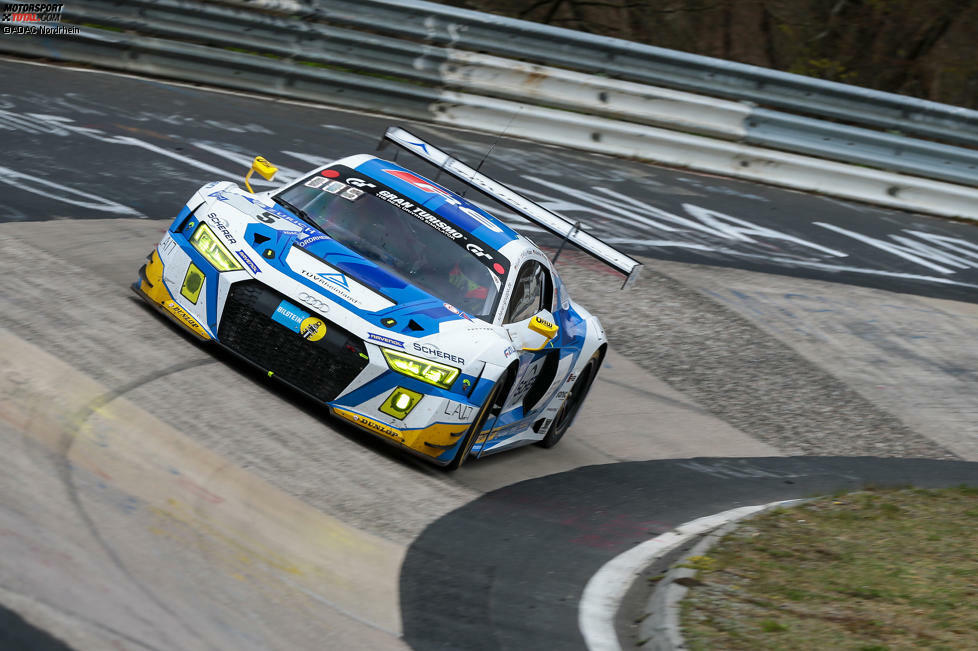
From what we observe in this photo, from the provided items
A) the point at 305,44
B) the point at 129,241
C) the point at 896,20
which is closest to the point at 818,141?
the point at 896,20

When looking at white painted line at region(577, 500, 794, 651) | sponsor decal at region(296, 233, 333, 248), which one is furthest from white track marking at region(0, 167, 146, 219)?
white painted line at region(577, 500, 794, 651)

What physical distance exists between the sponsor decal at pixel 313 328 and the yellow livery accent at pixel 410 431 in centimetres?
42

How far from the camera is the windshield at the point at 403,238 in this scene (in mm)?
7363

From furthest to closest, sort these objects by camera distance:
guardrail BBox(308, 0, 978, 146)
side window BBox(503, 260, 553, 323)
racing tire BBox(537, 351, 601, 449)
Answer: guardrail BBox(308, 0, 978, 146) < racing tire BBox(537, 351, 601, 449) < side window BBox(503, 260, 553, 323)

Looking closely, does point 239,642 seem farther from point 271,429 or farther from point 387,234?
point 387,234

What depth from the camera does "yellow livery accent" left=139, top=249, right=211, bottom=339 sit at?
7.11 meters

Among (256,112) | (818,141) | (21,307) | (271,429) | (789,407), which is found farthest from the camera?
(818,141)

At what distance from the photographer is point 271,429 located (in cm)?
661

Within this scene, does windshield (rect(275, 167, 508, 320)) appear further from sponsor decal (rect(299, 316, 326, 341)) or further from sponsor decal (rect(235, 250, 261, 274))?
sponsor decal (rect(299, 316, 326, 341))

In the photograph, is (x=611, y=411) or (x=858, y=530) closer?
(x=858, y=530)

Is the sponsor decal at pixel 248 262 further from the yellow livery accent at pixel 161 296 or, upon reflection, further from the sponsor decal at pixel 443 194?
the sponsor decal at pixel 443 194

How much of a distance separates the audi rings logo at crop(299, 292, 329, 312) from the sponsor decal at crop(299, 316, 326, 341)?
0.06 m

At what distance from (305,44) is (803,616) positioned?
11814 millimetres

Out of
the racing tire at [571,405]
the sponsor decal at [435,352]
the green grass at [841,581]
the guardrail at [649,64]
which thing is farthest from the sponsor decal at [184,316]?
the guardrail at [649,64]
